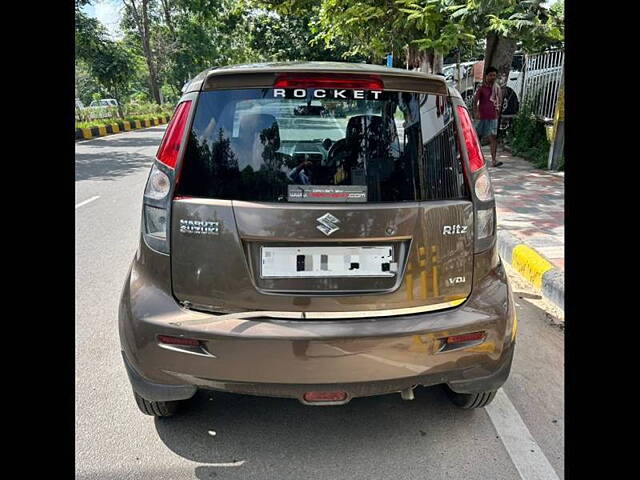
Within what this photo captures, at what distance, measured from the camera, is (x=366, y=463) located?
215cm

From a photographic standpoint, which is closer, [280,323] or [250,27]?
[280,323]

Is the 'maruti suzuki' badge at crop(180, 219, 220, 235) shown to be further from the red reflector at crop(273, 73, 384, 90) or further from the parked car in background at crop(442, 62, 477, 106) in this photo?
the parked car in background at crop(442, 62, 477, 106)

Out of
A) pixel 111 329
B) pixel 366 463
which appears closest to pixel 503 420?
pixel 366 463

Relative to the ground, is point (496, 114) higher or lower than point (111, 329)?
Answer: higher

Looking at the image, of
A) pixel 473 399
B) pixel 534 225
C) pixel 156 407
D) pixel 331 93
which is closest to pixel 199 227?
pixel 331 93

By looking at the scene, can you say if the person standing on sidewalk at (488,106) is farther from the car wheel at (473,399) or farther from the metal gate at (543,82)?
the car wheel at (473,399)

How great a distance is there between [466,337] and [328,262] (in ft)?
2.07

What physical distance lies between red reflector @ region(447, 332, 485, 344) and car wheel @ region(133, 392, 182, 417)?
130cm

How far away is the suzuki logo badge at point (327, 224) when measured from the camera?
191 cm

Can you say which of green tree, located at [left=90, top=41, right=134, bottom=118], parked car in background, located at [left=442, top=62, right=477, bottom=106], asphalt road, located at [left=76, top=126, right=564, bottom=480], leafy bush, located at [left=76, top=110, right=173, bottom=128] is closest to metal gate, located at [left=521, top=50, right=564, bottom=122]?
parked car in background, located at [left=442, top=62, right=477, bottom=106]

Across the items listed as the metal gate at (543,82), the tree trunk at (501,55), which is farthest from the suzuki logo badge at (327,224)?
the tree trunk at (501,55)

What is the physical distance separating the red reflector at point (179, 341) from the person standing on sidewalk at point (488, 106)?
8.27 m
